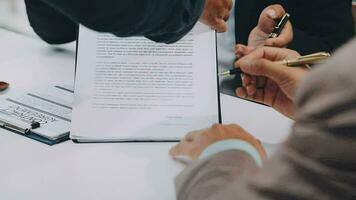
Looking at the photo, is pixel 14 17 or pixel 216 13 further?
pixel 14 17

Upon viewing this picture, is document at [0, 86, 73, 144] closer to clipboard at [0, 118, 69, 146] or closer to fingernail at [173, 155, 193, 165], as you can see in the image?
clipboard at [0, 118, 69, 146]

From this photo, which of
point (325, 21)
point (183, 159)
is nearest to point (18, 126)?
point (183, 159)

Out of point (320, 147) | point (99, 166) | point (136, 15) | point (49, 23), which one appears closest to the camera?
point (320, 147)

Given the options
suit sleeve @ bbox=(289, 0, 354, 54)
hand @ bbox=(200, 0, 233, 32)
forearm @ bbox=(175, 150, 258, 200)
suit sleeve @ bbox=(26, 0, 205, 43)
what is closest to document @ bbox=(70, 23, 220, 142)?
hand @ bbox=(200, 0, 233, 32)

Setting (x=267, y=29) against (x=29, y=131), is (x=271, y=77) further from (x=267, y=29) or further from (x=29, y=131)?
(x=29, y=131)

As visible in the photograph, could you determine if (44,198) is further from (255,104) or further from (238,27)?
(238,27)

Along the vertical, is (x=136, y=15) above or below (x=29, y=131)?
above

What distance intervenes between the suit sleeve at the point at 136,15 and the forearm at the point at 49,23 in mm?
524

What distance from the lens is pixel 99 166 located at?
889 millimetres

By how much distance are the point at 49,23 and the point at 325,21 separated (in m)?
0.72

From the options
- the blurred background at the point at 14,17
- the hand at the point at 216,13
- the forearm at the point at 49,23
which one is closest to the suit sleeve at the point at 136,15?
the hand at the point at 216,13

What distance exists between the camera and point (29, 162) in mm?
895

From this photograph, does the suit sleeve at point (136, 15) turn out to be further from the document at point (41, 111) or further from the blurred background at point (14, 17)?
the blurred background at point (14, 17)

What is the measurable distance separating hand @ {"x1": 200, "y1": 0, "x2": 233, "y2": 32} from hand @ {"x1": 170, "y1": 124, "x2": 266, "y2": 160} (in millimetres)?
236
